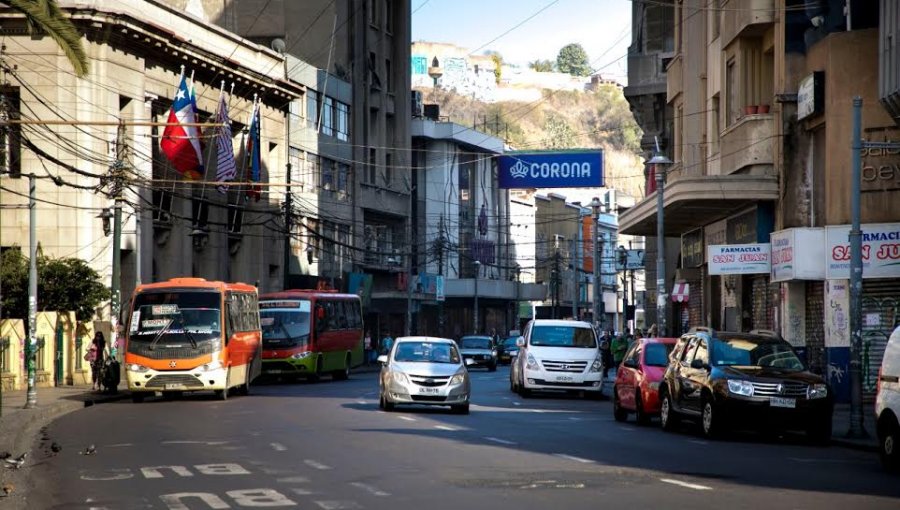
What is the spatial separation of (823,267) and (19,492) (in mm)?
23451

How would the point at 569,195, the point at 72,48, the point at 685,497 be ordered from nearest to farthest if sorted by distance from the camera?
the point at 685,497
the point at 72,48
the point at 569,195

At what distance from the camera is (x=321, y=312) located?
184 feet

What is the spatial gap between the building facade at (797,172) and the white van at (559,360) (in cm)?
407

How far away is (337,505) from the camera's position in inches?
560

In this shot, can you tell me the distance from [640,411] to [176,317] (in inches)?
567

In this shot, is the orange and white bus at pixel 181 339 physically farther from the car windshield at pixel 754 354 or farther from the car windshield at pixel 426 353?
the car windshield at pixel 754 354

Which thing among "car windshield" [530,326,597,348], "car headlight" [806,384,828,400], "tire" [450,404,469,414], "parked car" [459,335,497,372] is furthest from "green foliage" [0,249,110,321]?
"car headlight" [806,384,828,400]

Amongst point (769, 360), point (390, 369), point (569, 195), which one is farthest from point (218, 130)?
point (569, 195)

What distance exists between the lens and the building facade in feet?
117

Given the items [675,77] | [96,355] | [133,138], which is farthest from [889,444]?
[133,138]

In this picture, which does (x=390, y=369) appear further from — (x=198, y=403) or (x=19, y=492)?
(x=19, y=492)

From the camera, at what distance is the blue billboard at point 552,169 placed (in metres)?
51.6

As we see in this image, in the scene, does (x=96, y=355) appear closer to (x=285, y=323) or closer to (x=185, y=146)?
(x=285, y=323)

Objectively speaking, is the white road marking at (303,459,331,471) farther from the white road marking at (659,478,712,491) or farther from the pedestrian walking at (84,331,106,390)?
the pedestrian walking at (84,331,106,390)
